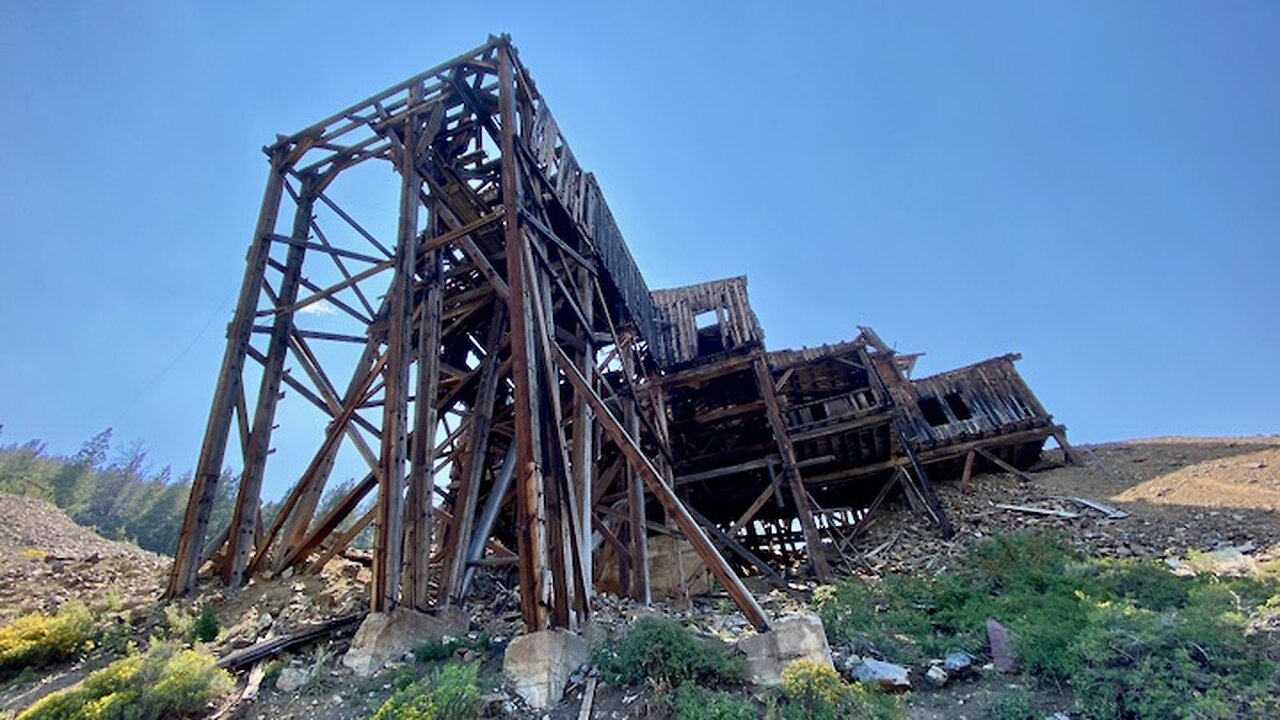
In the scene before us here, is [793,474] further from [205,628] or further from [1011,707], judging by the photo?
[205,628]

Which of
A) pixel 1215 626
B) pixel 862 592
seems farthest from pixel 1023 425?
pixel 1215 626

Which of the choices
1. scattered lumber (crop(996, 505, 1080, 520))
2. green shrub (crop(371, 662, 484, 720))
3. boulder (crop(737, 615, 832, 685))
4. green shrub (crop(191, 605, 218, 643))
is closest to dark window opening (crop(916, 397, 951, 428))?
scattered lumber (crop(996, 505, 1080, 520))

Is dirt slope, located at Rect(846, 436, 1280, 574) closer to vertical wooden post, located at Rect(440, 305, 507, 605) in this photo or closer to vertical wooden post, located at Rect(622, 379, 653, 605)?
vertical wooden post, located at Rect(622, 379, 653, 605)

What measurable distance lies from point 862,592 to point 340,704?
654 cm

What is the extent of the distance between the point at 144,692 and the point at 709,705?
397cm

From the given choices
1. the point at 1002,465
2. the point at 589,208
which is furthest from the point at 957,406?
the point at 589,208

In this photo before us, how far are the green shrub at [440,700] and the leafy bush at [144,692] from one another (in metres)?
1.57

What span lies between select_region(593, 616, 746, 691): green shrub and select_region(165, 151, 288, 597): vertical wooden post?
16.8 feet

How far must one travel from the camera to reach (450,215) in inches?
335

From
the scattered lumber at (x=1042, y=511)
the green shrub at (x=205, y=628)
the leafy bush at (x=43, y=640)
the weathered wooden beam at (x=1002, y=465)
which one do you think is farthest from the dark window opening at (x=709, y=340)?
the leafy bush at (x=43, y=640)

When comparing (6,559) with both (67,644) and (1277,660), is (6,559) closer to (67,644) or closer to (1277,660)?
(67,644)

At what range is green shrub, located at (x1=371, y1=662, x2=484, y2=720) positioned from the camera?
404 cm

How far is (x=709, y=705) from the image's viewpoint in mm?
4312

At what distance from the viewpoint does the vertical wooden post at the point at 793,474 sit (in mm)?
11727
